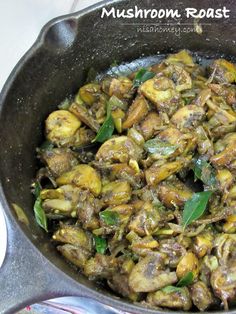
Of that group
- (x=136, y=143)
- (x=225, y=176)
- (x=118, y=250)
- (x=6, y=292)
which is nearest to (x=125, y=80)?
(x=136, y=143)

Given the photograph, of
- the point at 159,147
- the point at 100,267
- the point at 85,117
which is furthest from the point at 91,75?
the point at 100,267

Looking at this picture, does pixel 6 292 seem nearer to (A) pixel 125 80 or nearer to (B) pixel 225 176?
(B) pixel 225 176

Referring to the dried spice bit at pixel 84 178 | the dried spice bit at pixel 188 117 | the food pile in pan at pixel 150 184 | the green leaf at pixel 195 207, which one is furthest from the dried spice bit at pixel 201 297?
the dried spice bit at pixel 188 117

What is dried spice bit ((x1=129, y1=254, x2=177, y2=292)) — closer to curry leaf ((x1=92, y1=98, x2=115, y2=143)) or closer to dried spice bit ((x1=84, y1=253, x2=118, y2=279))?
dried spice bit ((x1=84, y1=253, x2=118, y2=279))

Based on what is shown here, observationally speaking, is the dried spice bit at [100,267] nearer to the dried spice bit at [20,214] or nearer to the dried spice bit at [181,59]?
the dried spice bit at [20,214]

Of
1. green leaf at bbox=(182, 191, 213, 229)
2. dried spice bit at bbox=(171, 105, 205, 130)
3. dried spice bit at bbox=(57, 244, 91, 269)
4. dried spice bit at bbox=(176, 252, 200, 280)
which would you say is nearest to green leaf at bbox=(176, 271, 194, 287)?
dried spice bit at bbox=(176, 252, 200, 280)

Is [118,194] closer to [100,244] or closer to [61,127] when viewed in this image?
[100,244]

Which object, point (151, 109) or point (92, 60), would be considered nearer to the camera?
point (151, 109)

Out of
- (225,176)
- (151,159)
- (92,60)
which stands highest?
(92,60)
